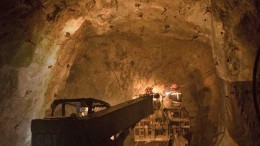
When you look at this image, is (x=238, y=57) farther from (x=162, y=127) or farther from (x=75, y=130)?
(x=75, y=130)

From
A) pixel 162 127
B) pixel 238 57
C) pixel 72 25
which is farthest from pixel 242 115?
pixel 72 25

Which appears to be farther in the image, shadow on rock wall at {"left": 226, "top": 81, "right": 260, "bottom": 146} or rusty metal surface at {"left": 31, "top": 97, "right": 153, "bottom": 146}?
shadow on rock wall at {"left": 226, "top": 81, "right": 260, "bottom": 146}

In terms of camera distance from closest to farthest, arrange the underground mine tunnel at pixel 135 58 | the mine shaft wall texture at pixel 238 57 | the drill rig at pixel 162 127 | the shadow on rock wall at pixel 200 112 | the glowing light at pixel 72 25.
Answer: the mine shaft wall texture at pixel 238 57, the underground mine tunnel at pixel 135 58, the glowing light at pixel 72 25, the drill rig at pixel 162 127, the shadow on rock wall at pixel 200 112

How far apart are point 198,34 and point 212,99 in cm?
218

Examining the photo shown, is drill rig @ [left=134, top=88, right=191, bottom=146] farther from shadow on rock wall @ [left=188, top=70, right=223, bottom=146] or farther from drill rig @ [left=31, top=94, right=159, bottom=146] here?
drill rig @ [left=31, top=94, right=159, bottom=146]

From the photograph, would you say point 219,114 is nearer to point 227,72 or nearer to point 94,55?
point 227,72

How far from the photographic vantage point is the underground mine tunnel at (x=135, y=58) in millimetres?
5695

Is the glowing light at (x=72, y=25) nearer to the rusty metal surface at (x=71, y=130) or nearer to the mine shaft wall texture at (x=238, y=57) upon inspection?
the mine shaft wall texture at (x=238, y=57)

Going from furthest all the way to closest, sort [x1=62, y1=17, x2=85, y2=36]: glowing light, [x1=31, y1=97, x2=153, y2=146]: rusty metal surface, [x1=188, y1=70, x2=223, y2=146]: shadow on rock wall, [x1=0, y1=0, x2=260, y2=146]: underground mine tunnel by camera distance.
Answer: [x1=188, y1=70, x2=223, y2=146]: shadow on rock wall
[x1=62, y1=17, x2=85, y2=36]: glowing light
[x1=0, y1=0, x2=260, y2=146]: underground mine tunnel
[x1=31, y1=97, x2=153, y2=146]: rusty metal surface

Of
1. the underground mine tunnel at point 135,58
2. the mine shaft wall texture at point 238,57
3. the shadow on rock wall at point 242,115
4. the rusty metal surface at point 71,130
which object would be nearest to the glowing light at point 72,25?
the underground mine tunnel at point 135,58

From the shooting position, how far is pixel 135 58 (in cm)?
1077

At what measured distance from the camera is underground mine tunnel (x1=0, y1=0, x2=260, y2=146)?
5.70 metres

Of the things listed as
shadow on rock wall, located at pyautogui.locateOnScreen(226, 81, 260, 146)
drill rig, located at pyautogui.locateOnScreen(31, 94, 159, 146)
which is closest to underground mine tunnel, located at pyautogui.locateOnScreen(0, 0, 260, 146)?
shadow on rock wall, located at pyautogui.locateOnScreen(226, 81, 260, 146)

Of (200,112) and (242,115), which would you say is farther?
(200,112)
